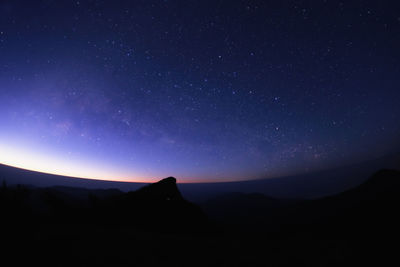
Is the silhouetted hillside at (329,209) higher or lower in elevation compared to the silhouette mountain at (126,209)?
lower

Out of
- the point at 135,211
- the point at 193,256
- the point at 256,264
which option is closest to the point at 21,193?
the point at 135,211

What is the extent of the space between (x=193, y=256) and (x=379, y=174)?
10869cm

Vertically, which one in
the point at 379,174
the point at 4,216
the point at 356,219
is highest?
the point at 4,216

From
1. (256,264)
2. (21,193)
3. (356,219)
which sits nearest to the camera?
(256,264)

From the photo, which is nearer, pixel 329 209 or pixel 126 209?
pixel 126 209

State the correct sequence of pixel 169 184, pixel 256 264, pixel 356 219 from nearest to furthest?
pixel 256 264 < pixel 169 184 < pixel 356 219

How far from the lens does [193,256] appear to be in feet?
18.2

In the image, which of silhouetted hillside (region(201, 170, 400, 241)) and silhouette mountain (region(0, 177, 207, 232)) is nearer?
silhouette mountain (region(0, 177, 207, 232))

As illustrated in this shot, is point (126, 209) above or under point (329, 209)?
above

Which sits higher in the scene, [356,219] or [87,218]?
[87,218]

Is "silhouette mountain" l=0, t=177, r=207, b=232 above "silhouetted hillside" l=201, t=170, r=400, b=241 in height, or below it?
above

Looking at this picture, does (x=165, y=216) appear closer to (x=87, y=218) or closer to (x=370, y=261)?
(x=87, y=218)

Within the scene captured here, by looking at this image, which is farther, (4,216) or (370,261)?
(4,216)

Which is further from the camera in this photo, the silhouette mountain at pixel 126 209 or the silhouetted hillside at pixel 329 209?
the silhouetted hillside at pixel 329 209
